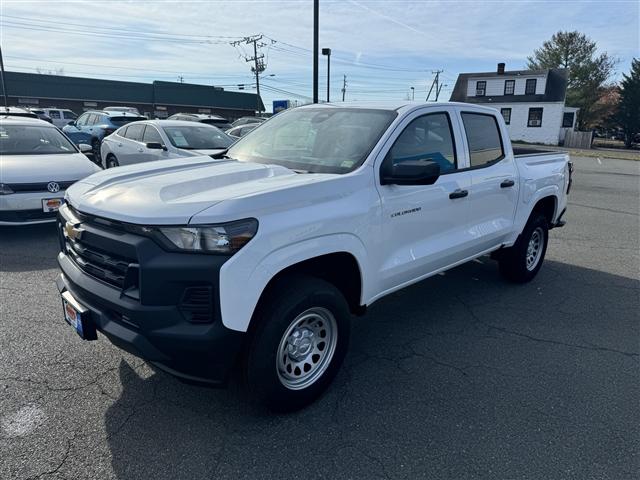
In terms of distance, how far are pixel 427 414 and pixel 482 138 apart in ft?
9.09

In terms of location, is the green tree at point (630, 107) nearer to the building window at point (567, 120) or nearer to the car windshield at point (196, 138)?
A: the building window at point (567, 120)

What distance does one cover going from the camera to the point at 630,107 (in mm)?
46750

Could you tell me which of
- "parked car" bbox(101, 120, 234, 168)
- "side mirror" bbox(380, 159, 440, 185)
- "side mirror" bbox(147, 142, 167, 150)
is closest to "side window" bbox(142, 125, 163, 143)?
"parked car" bbox(101, 120, 234, 168)

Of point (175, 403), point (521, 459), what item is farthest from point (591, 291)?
point (175, 403)

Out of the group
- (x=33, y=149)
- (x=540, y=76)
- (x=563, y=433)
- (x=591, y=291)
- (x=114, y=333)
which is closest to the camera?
(x=114, y=333)

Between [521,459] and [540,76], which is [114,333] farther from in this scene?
[540,76]

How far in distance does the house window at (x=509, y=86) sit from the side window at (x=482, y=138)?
45999mm

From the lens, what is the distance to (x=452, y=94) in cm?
5078

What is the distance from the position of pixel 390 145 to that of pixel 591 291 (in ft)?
11.6

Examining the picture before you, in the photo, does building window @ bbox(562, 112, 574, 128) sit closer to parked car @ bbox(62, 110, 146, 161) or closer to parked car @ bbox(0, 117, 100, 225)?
parked car @ bbox(62, 110, 146, 161)

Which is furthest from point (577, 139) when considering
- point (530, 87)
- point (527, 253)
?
point (527, 253)

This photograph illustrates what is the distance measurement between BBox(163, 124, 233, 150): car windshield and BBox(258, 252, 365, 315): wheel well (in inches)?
273

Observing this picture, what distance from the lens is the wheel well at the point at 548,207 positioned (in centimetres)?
565

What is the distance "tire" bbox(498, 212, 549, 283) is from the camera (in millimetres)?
5371
